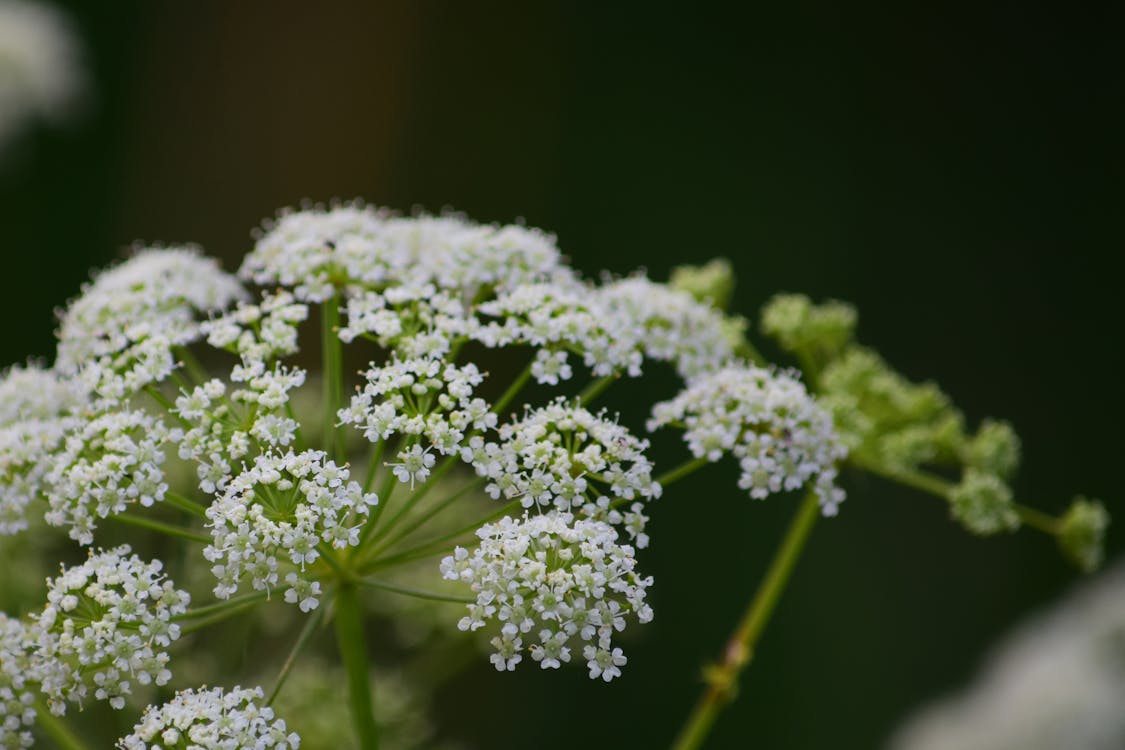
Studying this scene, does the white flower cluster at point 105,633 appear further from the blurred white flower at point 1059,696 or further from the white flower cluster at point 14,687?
the blurred white flower at point 1059,696

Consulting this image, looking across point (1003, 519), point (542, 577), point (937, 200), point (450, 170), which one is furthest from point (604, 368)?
point (450, 170)

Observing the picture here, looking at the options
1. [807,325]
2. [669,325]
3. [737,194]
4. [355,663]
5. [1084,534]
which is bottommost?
[355,663]

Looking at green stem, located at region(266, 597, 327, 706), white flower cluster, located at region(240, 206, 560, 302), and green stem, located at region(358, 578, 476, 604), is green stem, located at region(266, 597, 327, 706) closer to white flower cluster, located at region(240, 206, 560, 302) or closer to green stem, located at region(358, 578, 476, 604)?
green stem, located at region(358, 578, 476, 604)

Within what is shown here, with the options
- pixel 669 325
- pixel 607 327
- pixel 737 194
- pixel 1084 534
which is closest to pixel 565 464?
pixel 607 327

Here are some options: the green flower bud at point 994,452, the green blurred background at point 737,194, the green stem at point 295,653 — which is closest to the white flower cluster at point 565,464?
the green stem at point 295,653

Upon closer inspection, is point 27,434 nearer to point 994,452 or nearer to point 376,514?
point 376,514

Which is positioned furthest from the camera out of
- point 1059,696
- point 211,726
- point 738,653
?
point 1059,696

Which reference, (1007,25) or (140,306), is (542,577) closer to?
(140,306)
